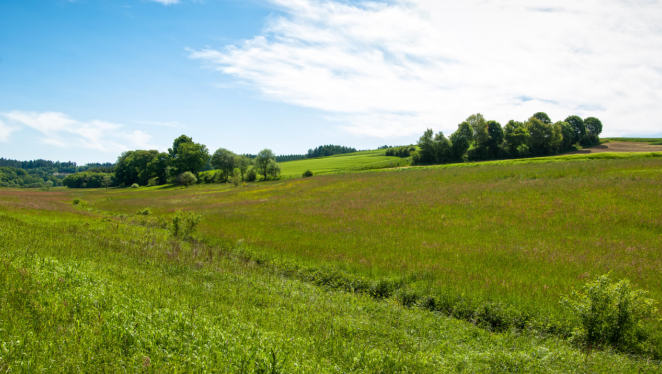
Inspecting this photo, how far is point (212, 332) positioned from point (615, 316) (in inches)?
354

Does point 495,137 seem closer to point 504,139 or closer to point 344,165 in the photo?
point 504,139

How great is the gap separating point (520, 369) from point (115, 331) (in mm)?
7211

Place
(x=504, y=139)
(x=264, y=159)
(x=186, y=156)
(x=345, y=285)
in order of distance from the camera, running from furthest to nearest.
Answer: (x=186, y=156) → (x=264, y=159) → (x=504, y=139) → (x=345, y=285)

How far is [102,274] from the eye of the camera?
7441mm

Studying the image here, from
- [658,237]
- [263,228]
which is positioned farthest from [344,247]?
[658,237]

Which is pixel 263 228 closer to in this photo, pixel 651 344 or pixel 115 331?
pixel 115 331

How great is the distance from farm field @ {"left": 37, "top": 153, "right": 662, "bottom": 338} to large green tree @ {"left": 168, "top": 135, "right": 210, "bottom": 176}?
244 ft

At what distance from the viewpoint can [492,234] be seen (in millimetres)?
16562

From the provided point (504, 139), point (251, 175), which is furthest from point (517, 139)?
point (251, 175)

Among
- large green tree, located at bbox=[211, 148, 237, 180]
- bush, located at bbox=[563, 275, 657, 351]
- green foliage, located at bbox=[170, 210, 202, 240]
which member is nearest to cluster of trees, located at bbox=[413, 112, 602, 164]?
large green tree, located at bbox=[211, 148, 237, 180]

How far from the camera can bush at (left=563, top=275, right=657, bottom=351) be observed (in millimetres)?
6723

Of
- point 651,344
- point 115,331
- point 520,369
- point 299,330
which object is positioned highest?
Result: point 115,331

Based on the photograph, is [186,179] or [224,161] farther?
[224,161]

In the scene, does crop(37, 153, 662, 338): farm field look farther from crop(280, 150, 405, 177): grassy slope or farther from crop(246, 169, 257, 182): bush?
crop(246, 169, 257, 182): bush
